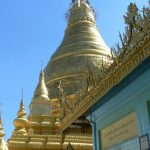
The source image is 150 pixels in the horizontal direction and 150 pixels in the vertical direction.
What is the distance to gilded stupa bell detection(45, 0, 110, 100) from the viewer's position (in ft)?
92.2

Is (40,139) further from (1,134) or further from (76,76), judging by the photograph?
(76,76)

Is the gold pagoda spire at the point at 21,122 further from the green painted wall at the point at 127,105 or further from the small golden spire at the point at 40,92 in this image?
the green painted wall at the point at 127,105

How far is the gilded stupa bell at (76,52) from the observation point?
92.2 ft

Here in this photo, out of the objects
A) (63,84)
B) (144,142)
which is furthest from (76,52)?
(144,142)

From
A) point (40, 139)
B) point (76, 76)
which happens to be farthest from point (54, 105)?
point (40, 139)

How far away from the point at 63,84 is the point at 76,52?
473cm

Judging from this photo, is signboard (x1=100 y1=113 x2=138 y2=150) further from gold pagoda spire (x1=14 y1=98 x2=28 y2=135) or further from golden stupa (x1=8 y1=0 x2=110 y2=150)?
gold pagoda spire (x1=14 y1=98 x2=28 y2=135)

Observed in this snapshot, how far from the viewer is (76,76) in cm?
2797

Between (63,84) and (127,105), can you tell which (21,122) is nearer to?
(63,84)

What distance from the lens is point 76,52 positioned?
30875 mm

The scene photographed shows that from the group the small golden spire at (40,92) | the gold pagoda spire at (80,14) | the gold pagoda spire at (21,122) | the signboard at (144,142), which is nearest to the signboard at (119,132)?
the signboard at (144,142)

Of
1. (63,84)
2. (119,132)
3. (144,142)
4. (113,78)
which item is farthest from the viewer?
(63,84)

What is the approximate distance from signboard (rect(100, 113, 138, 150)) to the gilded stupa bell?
18312 mm

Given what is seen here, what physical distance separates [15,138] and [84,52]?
12.6m
